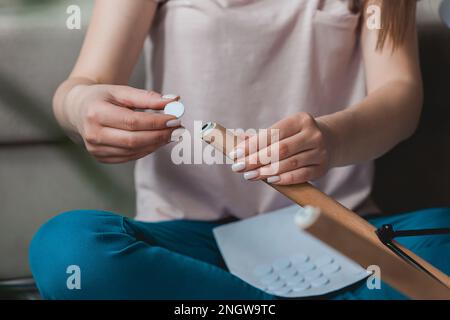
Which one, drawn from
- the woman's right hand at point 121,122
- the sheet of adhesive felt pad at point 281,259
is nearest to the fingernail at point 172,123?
the woman's right hand at point 121,122

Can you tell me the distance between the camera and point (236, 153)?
37 centimetres

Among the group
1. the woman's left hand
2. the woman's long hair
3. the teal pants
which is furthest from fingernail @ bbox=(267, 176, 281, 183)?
the woman's long hair

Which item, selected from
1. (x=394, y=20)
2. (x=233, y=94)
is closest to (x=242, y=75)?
(x=233, y=94)

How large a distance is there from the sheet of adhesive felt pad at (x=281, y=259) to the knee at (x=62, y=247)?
11 centimetres

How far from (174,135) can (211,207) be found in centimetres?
14

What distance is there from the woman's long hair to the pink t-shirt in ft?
0.08

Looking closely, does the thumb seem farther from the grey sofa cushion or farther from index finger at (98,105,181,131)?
the grey sofa cushion

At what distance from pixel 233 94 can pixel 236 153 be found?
0.18 m

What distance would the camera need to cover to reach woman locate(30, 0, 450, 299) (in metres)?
0.46

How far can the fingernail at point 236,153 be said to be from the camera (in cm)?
37

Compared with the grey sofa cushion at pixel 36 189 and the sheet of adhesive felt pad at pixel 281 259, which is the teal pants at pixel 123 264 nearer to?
the sheet of adhesive felt pad at pixel 281 259

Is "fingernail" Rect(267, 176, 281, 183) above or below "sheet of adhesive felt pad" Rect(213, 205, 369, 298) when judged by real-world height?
above
